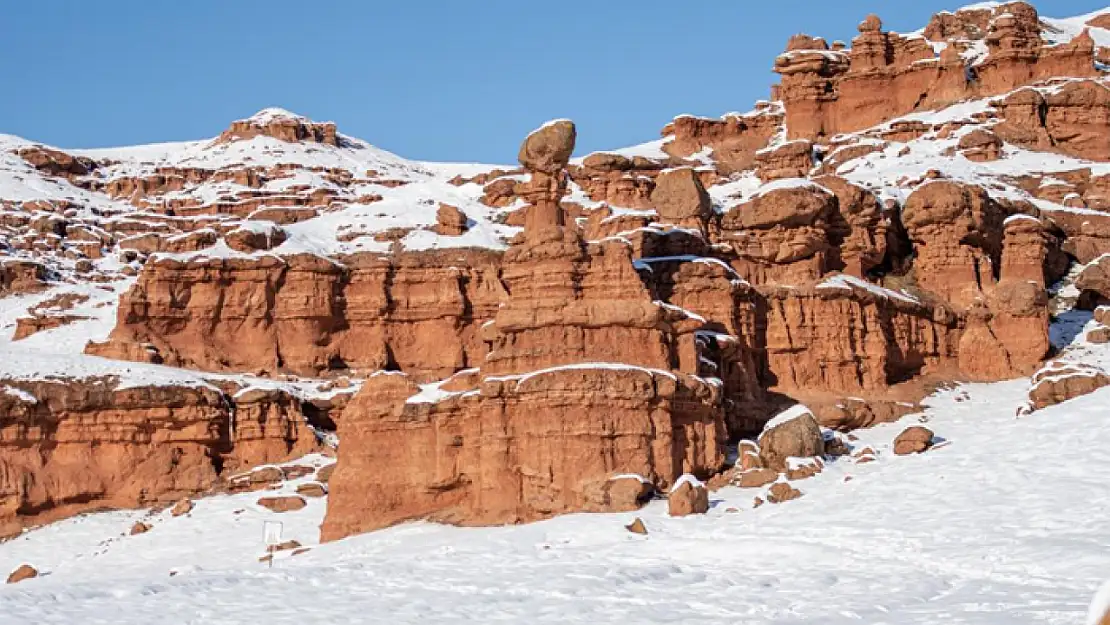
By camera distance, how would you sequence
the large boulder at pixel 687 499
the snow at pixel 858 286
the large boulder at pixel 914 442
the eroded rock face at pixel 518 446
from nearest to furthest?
1. the large boulder at pixel 687 499
2. the eroded rock face at pixel 518 446
3. the large boulder at pixel 914 442
4. the snow at pixel 858 286

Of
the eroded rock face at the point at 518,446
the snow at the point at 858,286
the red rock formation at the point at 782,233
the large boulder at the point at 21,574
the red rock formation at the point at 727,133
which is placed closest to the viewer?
the eroded rock face at the point at 518,446

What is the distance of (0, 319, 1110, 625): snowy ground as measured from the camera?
17.1 metres

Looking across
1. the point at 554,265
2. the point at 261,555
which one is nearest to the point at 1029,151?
the point at 554,265

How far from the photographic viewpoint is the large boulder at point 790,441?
3328 cm

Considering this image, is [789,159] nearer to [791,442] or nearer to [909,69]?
[909,69]

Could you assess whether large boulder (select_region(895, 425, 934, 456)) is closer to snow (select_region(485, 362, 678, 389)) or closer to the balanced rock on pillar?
snow (select_region(485, 362, 678, 389))

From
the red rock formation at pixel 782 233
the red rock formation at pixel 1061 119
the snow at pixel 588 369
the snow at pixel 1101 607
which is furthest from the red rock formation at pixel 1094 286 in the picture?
the snow at pixel 1101 607

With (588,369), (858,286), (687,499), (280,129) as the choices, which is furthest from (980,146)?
(280,129)

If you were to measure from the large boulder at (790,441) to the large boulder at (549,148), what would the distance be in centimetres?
955

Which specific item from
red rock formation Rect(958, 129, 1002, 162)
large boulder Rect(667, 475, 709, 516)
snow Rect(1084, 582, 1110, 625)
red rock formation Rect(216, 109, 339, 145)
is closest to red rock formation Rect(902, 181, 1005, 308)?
red rock formation Rect(958, 129, 1002, 162)

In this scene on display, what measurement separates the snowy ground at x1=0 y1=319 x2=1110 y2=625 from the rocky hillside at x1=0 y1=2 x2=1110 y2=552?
2897 millimetres

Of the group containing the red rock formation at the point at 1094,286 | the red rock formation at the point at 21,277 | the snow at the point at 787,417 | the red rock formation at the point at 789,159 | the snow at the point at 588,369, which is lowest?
the snow at the point at 787,417

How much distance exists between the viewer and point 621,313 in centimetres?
3384

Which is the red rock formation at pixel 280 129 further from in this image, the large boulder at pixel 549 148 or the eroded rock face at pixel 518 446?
the eroded rock face at pixel 518 446
